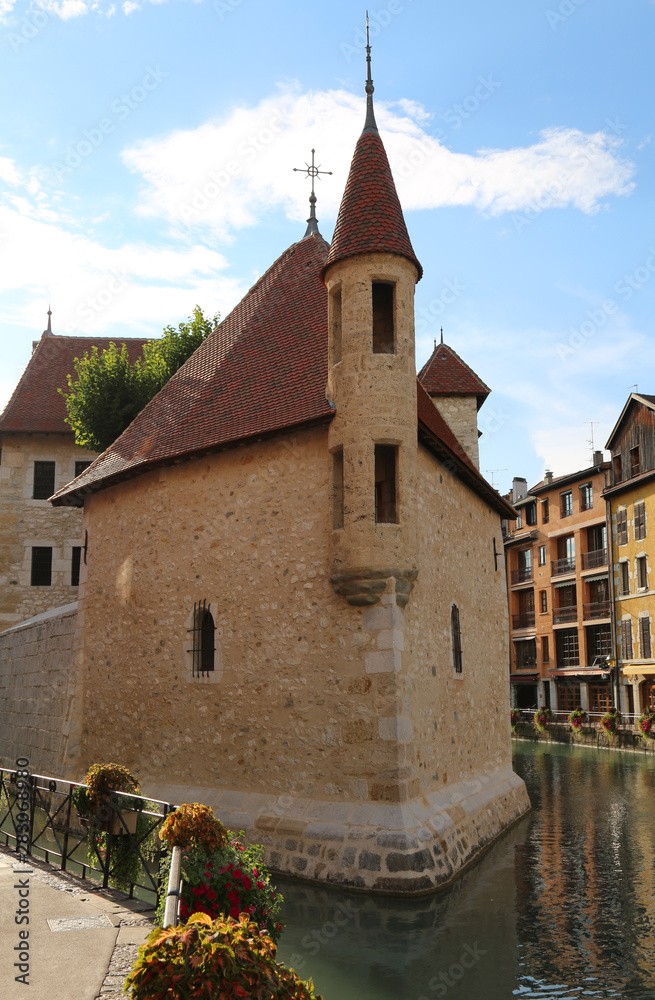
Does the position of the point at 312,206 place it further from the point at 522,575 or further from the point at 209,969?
the point at 522,575

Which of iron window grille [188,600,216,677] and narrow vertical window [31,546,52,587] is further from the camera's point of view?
narrow vertical window [31,546,52,587]

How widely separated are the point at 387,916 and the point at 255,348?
903cm

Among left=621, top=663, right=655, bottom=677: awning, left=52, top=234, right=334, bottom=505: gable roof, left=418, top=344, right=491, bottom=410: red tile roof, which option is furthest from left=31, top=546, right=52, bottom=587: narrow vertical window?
left=621, top=663, right=655, bottom=677: awning

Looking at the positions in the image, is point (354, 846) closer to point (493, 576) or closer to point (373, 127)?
point (493, 576)

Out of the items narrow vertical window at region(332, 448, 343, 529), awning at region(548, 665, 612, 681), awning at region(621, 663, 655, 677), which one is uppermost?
narrow vertical window at region(332, 448, 343, 529)

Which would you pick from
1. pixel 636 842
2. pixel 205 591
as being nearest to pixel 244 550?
pixel 205 591

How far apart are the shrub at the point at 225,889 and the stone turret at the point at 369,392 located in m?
4.81

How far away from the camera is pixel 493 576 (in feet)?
55.4

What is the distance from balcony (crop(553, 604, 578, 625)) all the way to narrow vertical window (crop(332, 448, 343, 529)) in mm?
31666

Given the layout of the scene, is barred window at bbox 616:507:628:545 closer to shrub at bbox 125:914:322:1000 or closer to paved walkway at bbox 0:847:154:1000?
paved walkway at bbox 0:847:154:1000

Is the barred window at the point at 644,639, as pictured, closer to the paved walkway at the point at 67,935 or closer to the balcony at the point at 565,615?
the balcony at the point at 565,615

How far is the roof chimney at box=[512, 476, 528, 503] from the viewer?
4969 centimetres

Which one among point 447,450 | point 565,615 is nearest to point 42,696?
point 447,450

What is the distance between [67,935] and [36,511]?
19680 mm
